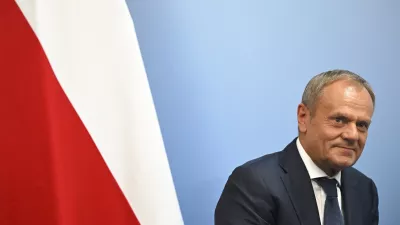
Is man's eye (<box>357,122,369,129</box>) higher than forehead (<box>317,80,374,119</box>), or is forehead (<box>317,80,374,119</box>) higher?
forehead (<box>317,80,374,119</box>)

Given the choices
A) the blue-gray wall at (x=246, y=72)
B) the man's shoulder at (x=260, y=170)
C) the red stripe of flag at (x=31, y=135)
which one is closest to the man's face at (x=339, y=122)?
the man's shoulder at (x=260, y=170)

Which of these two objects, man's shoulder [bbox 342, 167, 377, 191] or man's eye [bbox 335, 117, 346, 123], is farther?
man's shoulder [bbox 342, 167, 377, 191]

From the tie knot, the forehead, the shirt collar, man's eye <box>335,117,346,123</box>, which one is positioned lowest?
the tie knot

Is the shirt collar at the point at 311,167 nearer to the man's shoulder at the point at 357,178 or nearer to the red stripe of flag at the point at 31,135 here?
the man's shoulder at the point at 357,178

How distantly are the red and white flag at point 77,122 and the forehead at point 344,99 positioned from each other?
18.2 inches

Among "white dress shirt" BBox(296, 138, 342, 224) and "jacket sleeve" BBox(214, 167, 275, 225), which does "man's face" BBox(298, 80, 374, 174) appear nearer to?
"white dress shirt" BBox(296, 138, 342, 224)

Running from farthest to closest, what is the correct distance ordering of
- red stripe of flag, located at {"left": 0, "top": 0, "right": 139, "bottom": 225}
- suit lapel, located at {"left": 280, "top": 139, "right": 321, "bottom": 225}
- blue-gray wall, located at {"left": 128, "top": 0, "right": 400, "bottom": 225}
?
blue-gray wall, located at {"left": 128, "top": 0, "right": 400, "bottom": 225}, suit lapel, located at {"left": 280, "top": 139, "right": 321, "bottom": 225}, red stripe of flag, located at {"left": 0, "top": 0, "right": 139, "bottom": 225}

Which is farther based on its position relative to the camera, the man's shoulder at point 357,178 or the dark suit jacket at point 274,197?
the man's shoulder at point 357,178

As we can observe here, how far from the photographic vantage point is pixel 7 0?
1160 mm

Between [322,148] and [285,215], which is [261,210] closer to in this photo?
[285,215]

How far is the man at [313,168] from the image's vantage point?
122 cm

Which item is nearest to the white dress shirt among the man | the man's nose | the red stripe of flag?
the man

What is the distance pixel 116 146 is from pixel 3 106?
296 millimetres

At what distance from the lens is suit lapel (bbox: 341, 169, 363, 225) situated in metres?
1.32
